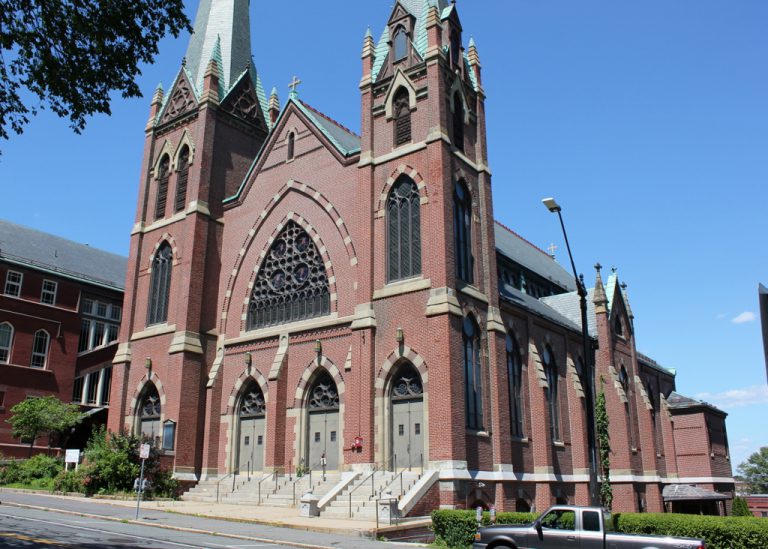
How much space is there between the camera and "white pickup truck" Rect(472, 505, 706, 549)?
13.4 meters

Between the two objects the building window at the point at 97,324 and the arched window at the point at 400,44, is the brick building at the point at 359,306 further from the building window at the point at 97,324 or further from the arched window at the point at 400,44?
the building window at the point at 97,324

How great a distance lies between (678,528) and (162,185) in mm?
31299

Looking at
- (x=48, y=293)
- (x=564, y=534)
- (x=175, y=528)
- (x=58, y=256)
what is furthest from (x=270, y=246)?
(x=58, y=256)

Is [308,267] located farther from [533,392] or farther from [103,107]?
[103,107]

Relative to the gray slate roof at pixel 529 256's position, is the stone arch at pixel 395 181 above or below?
below

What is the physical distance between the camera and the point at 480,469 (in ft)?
84.7

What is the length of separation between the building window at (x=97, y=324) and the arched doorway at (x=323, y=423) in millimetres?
26317

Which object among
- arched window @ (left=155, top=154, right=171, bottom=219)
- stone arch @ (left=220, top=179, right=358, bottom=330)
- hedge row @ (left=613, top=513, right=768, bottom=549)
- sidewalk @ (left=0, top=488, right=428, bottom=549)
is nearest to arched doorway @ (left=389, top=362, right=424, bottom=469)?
sidewalk @ (left=0, top=488, right=428, bottom=549)

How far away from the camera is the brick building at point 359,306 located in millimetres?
26609

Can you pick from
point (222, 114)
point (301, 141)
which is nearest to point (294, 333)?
point (301, 141)

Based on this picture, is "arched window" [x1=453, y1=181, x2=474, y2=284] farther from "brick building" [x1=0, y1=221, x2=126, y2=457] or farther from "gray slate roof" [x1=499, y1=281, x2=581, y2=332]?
"brick building" [x1=0, y1=221, x2=126, y2=457]

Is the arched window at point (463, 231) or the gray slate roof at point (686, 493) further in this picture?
the gray slate roof at point (686, 493)

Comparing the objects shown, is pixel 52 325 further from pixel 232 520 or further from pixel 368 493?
pixel 368 493

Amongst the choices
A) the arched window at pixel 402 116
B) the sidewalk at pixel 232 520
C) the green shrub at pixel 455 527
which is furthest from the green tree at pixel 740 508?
the arched window at pixel 402 116
